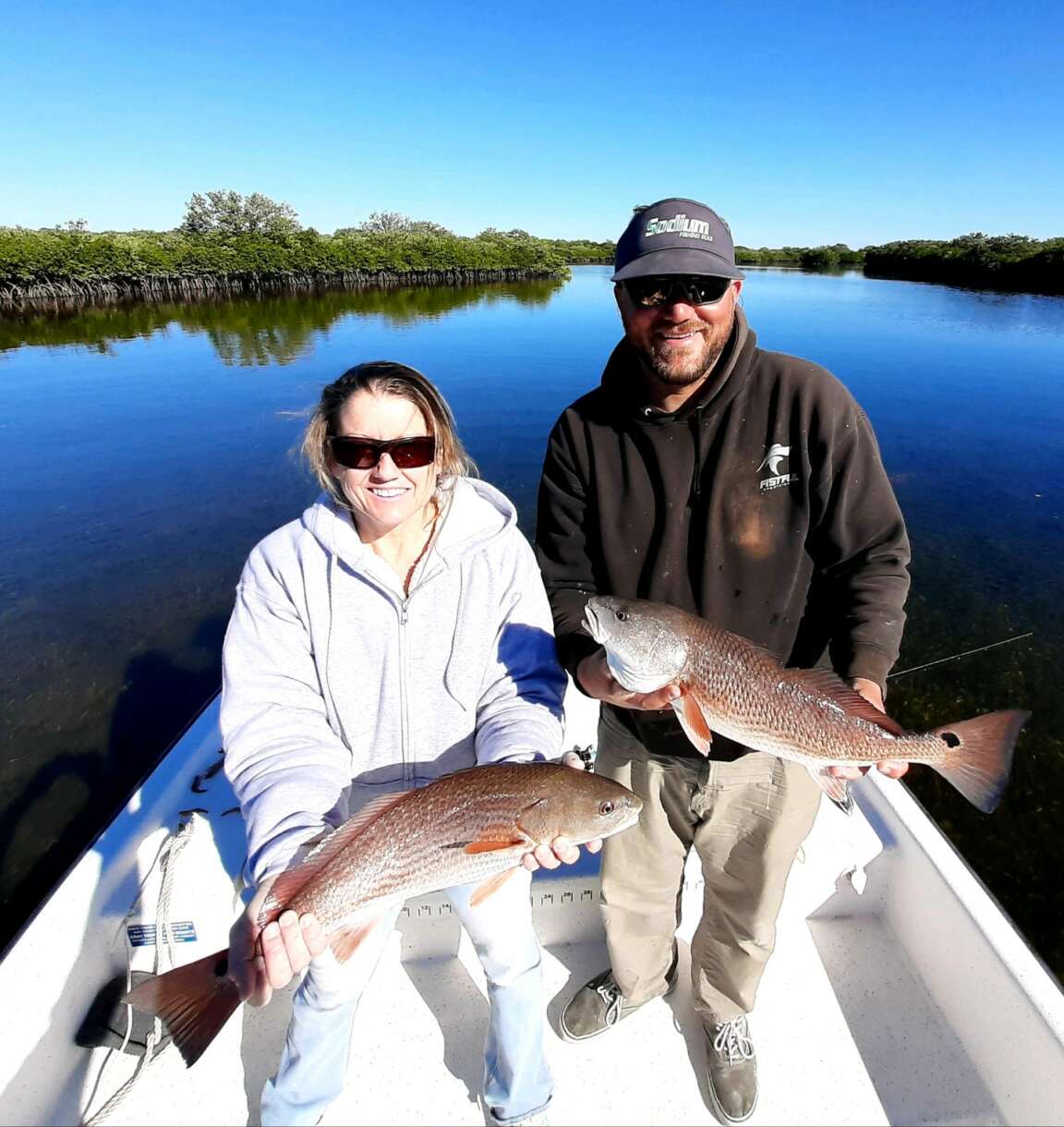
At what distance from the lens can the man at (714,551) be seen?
235 cm

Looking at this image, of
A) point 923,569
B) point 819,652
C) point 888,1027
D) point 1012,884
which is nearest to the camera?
point 819,652

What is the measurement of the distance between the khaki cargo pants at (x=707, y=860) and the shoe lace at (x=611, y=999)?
4 centimetres

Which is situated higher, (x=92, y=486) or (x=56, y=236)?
(x=56, y=236)

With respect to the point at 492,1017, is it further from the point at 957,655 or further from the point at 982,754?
the point at 957,655

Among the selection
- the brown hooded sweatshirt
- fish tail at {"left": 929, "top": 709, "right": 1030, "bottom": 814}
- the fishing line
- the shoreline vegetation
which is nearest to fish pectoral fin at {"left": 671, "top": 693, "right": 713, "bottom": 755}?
the brown hooded sweatshirt

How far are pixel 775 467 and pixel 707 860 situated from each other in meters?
1.75

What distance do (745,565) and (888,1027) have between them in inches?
96.8

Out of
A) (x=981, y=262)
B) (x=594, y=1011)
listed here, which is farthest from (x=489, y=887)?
(x=981, y=262)

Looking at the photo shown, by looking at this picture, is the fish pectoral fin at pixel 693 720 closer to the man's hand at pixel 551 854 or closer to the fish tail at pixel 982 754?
the man's hand at pixel 551 854

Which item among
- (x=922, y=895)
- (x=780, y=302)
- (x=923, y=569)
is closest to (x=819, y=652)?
(x=922, y=895)

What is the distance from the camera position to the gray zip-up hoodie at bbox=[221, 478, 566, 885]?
2.32m

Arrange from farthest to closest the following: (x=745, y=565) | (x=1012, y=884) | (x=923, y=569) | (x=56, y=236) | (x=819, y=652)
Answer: (x=56, y=236) → (x=923, y=569) → (x=1012, y=884) → (x=819, y=652) → (x=745, y=565)

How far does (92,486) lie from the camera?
12.0 meters

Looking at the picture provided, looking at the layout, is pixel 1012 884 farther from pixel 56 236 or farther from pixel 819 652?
pixel 56 236
